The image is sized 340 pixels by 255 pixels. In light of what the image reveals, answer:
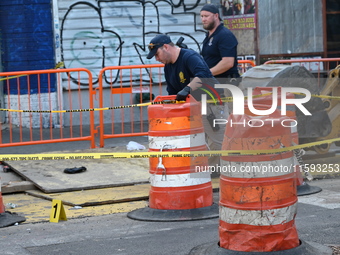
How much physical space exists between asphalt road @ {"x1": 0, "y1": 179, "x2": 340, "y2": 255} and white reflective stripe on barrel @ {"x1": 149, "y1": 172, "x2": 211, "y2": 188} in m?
0.43

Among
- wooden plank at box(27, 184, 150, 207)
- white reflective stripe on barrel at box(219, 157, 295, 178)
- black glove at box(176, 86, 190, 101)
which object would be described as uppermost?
black glove at box(176, 86, 190, 101)

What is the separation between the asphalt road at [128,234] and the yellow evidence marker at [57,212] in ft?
0.31

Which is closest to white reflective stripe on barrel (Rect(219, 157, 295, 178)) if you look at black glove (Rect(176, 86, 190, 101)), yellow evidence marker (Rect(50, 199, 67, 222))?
black glove (Rect(176, 86, 190, 101))

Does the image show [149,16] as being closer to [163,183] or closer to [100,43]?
[100,43]

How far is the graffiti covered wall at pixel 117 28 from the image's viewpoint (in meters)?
14.8

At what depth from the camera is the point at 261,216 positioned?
5.27 m

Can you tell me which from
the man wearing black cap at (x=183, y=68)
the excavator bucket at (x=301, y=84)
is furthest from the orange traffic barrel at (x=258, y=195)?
the excavator bucket at (x=301, y=84)

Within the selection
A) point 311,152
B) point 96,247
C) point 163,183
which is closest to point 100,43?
point 311,152

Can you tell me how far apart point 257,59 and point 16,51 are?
17.8ft

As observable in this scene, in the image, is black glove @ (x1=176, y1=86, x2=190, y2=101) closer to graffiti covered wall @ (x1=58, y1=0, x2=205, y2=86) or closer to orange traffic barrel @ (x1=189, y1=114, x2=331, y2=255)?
orange traffic barrel @ (x1=189, y1=114, x2=331, y2=255)

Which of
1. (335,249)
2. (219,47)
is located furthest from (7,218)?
(219,47)

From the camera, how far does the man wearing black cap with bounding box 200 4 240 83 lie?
9195mm

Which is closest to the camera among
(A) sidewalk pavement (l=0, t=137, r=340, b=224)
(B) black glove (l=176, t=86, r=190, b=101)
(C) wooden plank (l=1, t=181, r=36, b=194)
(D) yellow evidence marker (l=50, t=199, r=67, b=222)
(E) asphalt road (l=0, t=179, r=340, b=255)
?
(E) asphalt road (l=0, t=179, r=340, b=255)

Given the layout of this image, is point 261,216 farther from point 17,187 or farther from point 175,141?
point 17,187
